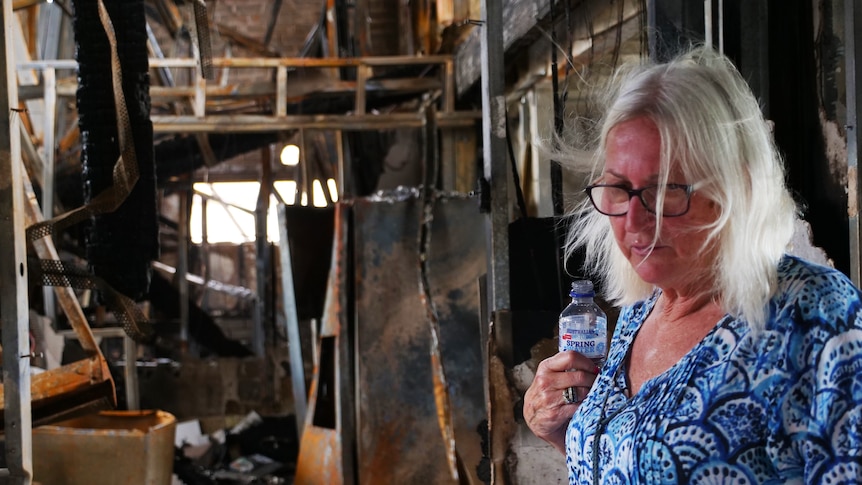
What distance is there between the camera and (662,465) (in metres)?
1.32

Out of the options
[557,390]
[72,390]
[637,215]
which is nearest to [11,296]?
[72,390]

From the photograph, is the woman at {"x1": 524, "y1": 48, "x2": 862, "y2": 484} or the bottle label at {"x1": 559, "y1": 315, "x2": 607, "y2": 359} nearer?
the woman at {"x1": 524, "y1": 48, "x2": 862, "y2": 484}

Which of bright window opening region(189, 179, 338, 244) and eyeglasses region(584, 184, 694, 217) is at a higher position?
bright window opening region(189, 179, 338, 244)

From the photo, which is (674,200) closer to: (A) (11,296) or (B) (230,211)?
(A) (11,296)

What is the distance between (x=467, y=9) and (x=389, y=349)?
3026 millimetres

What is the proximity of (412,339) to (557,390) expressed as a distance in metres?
3.16

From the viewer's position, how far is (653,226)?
1.44m

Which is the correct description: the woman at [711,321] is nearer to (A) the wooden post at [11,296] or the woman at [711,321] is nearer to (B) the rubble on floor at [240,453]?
(A) the wooden post at [11,296]

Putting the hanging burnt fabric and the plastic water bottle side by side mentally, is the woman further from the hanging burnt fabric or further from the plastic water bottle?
the hanging burnt fabric

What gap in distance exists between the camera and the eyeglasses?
1.39 meters

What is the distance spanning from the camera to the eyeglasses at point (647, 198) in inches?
54.8

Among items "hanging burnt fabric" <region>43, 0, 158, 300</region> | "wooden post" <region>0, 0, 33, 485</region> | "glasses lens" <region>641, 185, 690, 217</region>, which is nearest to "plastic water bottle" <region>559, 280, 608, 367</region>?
"glasses lens" <region>641, 185, 690, 217</region>

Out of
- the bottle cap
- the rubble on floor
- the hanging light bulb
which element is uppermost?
the hanging light bulb

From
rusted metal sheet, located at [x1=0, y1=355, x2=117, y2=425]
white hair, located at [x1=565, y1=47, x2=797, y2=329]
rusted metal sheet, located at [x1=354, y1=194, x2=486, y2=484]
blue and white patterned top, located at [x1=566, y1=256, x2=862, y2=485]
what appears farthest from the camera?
rusted metal sheet, located at [x1=354, y1=194, x2=486, y2=484]
